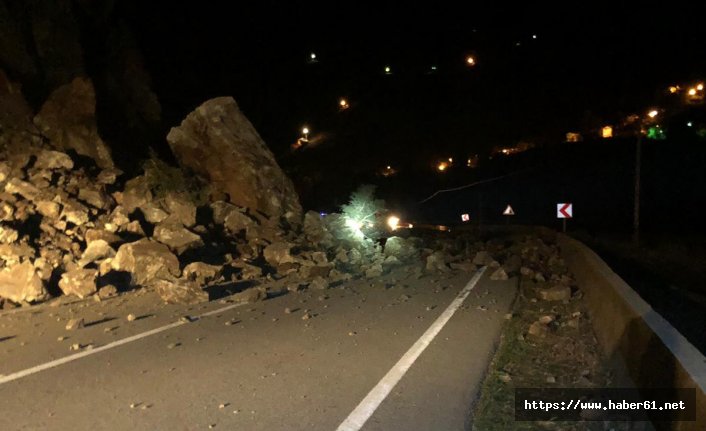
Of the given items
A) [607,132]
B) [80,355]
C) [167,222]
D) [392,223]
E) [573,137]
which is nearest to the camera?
[80,355]

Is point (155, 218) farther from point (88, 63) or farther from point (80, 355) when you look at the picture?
point (80, 355)

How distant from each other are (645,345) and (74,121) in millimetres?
17401

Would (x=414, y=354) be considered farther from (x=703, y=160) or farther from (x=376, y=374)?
(x=703, y=160)

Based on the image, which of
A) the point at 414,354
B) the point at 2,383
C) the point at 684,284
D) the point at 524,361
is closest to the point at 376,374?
the point at 414,354

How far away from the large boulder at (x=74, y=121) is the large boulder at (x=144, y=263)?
5647 mm

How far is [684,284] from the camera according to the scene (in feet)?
60.0

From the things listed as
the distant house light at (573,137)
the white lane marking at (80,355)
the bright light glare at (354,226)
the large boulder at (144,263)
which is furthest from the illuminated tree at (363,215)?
the distant house light at (573,137)

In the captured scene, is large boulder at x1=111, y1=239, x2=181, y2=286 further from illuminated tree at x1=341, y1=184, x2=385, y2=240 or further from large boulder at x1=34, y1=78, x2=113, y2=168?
illuminated tree at x1=341, y1=184, x2=385, y2=240

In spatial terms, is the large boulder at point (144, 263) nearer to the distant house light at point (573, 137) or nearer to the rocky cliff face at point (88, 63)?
the rocky cliff face at point (88, 63)

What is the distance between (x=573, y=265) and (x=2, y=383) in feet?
42.7

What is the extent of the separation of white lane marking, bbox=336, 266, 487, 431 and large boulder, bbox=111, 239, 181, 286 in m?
6.59

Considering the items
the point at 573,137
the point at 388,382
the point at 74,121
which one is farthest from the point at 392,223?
the point at 573,137

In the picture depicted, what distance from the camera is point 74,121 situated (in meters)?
17.4

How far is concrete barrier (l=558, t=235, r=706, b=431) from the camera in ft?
12.6
